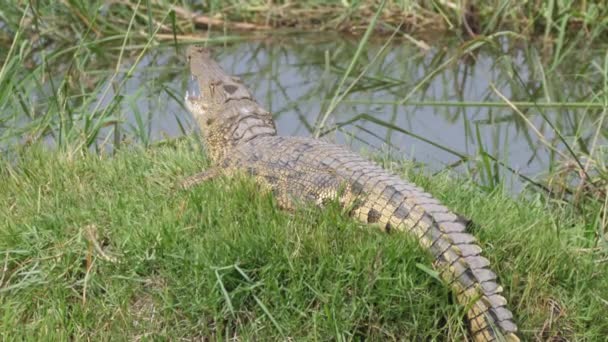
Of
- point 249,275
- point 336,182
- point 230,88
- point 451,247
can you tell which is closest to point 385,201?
point 336,182

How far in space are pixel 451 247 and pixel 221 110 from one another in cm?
189

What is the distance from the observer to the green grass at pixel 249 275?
3.57 meters

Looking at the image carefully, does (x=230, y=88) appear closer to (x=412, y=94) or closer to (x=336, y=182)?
(x=336, y=182)

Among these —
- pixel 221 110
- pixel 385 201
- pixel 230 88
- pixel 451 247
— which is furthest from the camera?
pixel 230 88

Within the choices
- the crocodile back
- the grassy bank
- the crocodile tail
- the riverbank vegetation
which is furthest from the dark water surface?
the crocodile tail

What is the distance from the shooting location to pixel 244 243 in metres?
3.66

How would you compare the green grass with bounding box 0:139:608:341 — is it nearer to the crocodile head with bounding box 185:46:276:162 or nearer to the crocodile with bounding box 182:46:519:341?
the crocodile with bounding box 182:46:519:341

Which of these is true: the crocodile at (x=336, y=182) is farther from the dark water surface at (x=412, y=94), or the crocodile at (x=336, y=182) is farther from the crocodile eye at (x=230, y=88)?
the dark water surface at (x=412, y=94)

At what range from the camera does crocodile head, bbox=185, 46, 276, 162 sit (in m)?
4.98

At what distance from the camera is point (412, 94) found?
278 inches

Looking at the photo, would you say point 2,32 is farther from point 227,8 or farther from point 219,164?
point 219,164

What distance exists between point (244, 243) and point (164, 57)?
496cm

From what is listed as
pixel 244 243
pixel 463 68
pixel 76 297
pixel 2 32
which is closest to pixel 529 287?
pixel 244 243

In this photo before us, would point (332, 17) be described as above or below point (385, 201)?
below
